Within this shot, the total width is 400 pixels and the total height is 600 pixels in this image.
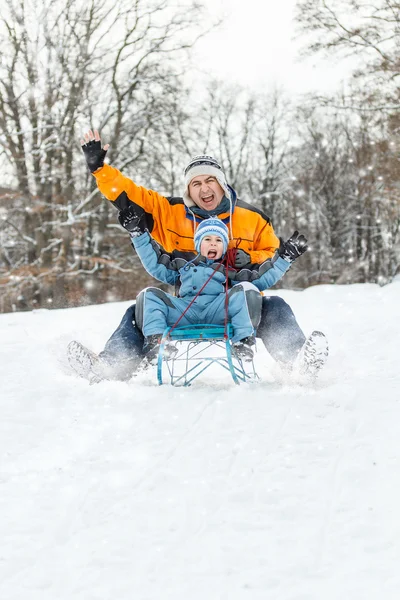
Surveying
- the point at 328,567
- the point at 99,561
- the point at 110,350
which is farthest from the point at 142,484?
the point at 110,350

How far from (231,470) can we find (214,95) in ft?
88.2

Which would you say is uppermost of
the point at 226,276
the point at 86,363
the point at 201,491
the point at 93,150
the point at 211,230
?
the point at 93,150

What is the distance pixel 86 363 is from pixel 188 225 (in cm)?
135

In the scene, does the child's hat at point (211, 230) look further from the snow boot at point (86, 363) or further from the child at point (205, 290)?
the snow boot at point (86, 363)

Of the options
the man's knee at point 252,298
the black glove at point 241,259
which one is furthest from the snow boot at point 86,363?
the black glove at point 241,259

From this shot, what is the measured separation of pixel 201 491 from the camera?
218 centimetres

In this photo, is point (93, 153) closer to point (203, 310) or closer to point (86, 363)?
point (203, 310)

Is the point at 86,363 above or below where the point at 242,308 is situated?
below

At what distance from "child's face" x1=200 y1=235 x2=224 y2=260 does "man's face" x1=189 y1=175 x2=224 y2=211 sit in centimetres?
48

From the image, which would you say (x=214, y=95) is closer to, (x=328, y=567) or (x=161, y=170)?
(x=161, y=170)

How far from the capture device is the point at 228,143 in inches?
1091

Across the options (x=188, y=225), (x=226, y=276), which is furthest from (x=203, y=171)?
(x=226, y=276)

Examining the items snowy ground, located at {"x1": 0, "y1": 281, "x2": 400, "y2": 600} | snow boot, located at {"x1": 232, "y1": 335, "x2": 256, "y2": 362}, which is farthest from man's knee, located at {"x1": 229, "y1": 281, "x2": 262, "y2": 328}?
snowy ground, located at {"x1": 0, "y1": 281, "x2": 400, "y2": 600}

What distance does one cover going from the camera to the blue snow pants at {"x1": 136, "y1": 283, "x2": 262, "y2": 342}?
3.82 meters
